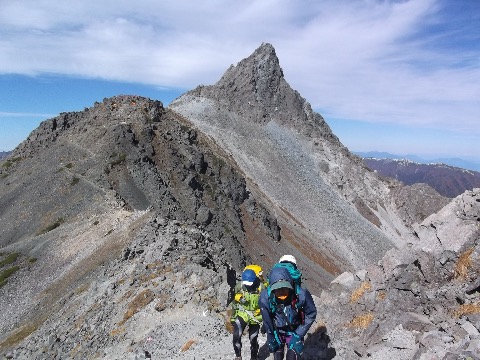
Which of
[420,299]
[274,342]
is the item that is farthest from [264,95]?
[274,342]

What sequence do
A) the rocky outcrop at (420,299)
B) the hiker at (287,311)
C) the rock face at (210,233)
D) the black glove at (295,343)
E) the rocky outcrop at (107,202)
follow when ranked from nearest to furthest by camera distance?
1. the hiker at (287,311)
2. the black glove at (295,343)
3. the rocky outcrop at (420,299)
4. the rock face at (210,233)
5. the rocky outcrop at (107,202)

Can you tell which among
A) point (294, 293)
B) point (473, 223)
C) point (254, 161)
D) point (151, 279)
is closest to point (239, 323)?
point (294, 293)

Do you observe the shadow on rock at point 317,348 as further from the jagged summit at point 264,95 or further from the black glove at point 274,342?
the jagged summit at point 264,95

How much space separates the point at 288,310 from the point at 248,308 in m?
3.34

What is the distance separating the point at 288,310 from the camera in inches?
382

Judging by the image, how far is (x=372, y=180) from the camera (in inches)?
4838

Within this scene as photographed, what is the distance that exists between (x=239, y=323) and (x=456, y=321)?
6163 mm

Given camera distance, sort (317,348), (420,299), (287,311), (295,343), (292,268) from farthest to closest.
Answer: (317,348) < (420,299) < (292,268) < (295,343) < (287,311)

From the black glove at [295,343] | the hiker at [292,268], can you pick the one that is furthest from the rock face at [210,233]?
the hiker at [292,268]

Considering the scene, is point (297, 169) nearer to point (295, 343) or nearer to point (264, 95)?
point (264, 95)

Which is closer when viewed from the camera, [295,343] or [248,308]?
[295,343]

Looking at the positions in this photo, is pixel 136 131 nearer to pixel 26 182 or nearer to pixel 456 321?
pixel 26 182

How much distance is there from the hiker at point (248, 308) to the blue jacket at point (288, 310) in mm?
2268

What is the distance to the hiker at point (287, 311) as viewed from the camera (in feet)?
31.5
